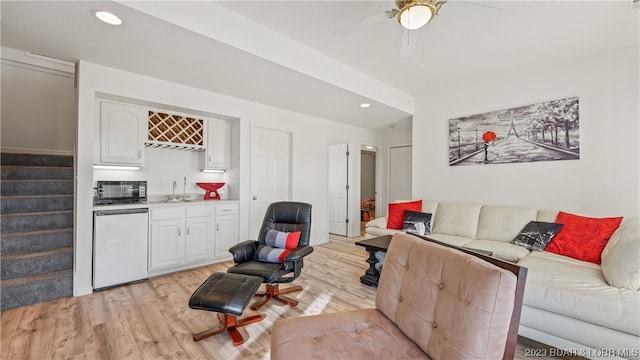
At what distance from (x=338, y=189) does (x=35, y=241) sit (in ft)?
15.1

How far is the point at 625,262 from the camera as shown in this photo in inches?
72.2

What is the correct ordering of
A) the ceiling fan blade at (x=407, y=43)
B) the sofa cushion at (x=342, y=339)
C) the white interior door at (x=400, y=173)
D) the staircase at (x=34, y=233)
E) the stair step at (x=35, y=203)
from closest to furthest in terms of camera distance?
1. the sofa cushion at (x=342, y=339)
2. the ceiling fan blade at (x=407, y=43)
3. the staircase at (x=34, y=233)
4. the stair step at (x=35, y=203)
5. the white interior door at (x=400, y=173)

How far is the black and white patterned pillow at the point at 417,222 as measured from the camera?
3625mm

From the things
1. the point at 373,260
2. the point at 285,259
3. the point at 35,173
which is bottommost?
the point at 373,260

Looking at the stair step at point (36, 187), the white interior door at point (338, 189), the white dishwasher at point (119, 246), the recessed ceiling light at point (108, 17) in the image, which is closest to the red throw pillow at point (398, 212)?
the white interior door at point (338, 189)

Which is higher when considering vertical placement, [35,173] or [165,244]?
[35,173]

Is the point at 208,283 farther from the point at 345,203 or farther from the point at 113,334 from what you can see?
the point at 345,203

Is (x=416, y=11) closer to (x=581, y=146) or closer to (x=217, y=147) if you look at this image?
(x=581, y=146)

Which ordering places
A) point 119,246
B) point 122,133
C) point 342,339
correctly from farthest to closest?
point 122,133 → point 119,246 → point 342,339

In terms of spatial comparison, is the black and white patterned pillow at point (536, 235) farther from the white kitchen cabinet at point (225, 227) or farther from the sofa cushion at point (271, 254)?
the white kitchen cabinet at point (225, 227)

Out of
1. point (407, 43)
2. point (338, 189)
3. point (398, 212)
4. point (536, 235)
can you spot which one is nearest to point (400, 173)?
point (338, 189)

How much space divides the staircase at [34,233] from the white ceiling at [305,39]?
170 cm

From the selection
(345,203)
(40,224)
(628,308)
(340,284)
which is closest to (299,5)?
(340,284)

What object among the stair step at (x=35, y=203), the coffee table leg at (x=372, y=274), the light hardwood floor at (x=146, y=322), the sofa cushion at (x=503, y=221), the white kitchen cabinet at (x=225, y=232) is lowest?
the light hardwood floor at (x=146, y=322)
